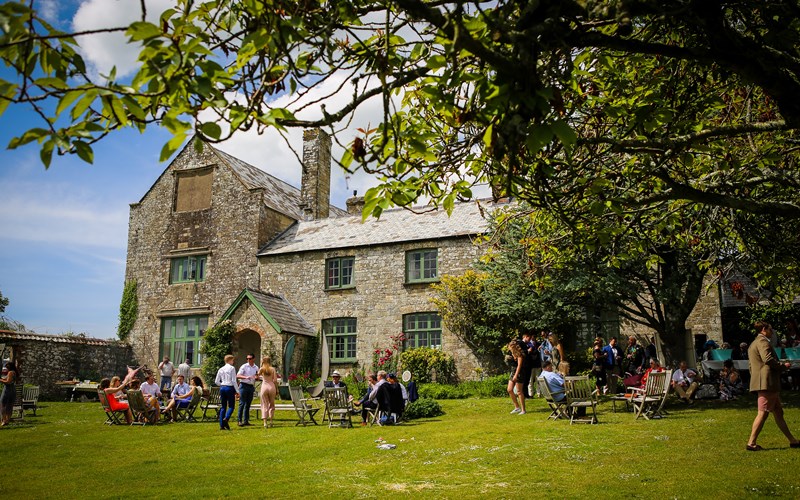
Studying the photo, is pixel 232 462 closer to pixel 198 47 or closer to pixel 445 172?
pixel 445 172

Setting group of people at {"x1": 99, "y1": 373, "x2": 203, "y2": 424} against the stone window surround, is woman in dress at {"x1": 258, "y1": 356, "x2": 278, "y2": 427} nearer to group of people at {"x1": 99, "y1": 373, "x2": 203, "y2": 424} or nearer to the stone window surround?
group of people at {"x1": 99, "y1": 373, "x2": 203, "y2": 424}

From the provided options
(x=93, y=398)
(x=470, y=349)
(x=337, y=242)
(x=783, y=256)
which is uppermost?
(x=337, y=242)

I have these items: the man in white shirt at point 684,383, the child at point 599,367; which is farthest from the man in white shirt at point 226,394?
the man in white shirt at point 684,383

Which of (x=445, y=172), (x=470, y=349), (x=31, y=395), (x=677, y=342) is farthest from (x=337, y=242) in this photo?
(x=445, y=172)

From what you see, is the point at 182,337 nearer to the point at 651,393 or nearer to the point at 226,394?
the point at 226,394

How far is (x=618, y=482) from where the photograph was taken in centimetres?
707

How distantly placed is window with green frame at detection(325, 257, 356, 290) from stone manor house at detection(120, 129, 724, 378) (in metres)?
0.05

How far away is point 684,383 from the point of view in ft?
48.6

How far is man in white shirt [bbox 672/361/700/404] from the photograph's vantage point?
14406 millimetres

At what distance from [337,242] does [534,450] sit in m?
17.3

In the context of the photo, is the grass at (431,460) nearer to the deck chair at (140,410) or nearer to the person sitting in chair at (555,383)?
the person sitting in chair at (555,383)

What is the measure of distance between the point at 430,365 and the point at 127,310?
15615 mm

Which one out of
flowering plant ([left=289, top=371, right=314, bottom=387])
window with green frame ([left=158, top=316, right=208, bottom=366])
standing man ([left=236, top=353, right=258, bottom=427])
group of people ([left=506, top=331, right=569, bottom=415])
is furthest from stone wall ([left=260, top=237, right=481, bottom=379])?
standing man ([left=236, top=353, right=258, bottom=427])

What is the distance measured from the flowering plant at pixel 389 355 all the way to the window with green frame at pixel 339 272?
310 cm
